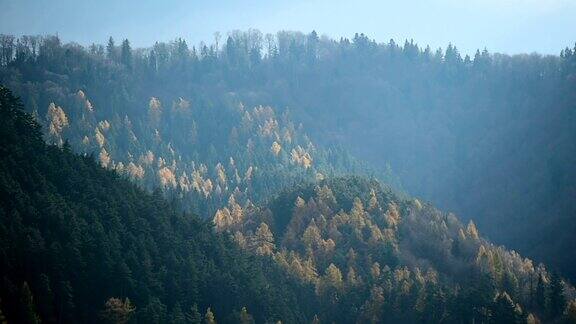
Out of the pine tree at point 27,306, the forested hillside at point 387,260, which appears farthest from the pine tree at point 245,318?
the pine tree at point 27,306

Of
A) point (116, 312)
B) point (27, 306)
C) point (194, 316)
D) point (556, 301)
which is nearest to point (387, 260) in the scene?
point (556, 301)

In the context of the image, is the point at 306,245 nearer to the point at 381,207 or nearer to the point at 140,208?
the point at 381,207

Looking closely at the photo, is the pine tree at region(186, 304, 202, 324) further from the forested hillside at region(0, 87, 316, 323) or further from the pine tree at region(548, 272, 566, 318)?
the pine tree at region(548, 272, 566, 318)

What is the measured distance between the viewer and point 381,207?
153 meters

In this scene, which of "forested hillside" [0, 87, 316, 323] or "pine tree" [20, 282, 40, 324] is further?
"forested hillside" [0, 87, 316, 323]

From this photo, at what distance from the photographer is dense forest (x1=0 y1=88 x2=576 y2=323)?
83188mm

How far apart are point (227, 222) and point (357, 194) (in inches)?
1223

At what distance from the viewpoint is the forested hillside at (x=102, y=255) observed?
7919cm

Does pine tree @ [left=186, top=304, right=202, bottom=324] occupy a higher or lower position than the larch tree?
lower

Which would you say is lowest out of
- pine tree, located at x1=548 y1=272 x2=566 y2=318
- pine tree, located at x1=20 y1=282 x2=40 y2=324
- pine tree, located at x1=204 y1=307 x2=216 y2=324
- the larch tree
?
pine tree, located at x1=548 y1=272 x2=566 y2=318

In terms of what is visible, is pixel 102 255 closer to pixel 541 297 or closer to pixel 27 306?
pixel 27 306

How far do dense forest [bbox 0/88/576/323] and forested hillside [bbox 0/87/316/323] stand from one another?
7.4 inches

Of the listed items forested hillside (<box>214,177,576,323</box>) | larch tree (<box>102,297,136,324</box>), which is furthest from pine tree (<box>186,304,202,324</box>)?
forested hillside (<box>214,177,576,323</box>)

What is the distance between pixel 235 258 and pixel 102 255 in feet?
91.7
